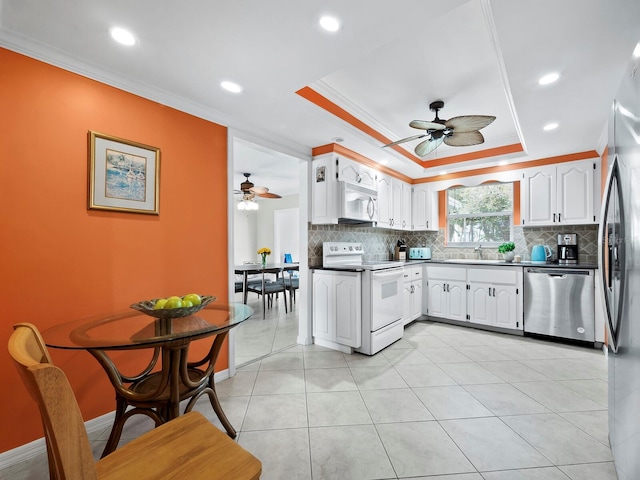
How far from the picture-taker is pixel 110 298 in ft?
6.22

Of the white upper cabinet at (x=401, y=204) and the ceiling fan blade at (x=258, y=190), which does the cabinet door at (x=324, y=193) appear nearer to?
the white upper cabinet at (x=401, y=204)

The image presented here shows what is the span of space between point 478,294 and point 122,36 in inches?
169

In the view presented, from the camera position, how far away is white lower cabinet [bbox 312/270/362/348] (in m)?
3.02

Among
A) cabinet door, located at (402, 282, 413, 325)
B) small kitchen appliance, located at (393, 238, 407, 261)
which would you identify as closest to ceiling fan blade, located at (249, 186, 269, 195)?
small kitchen appliance, located at (393, 238, 407, 261)

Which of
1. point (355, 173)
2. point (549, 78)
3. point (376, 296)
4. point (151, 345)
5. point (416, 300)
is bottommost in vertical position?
point (416, 300)

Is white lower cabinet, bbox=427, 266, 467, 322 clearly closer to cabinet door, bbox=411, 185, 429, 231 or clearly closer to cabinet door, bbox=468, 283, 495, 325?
cabinet door, bbox=468, 283, 495, 325

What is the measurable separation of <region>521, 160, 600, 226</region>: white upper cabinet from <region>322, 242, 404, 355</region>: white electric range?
1.94 metres

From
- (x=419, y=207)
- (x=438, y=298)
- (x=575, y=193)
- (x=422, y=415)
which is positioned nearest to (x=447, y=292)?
(x=438, y=298)

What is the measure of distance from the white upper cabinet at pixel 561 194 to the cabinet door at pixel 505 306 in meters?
0.93

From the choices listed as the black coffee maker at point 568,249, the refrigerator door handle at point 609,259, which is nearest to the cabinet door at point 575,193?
the black coffee maker at point 568,249

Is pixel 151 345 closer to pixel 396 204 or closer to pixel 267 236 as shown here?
pixel 396 204

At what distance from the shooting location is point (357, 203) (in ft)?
11.3

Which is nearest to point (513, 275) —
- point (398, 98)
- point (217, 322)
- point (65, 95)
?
point (398, 98)

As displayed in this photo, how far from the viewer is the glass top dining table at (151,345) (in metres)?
1.25
